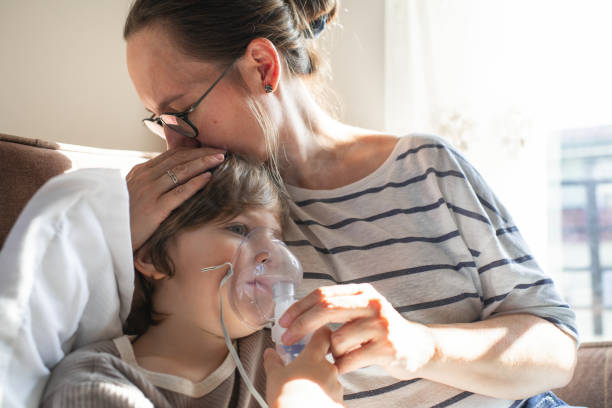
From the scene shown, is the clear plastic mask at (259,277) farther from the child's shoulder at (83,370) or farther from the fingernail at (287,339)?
the child's shoulder at (83,370)

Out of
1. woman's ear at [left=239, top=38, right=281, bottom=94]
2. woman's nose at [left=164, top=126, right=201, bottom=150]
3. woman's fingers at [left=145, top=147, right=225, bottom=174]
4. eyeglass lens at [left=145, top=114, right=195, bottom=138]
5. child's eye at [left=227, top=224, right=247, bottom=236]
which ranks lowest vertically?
child's eye at [left=227, top=224, right=247, bottom=236]

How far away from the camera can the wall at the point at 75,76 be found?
2551 mm

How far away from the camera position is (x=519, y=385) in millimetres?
1146

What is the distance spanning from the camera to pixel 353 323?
0.88 meters

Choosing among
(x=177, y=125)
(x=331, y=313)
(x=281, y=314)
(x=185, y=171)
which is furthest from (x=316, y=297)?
(x=177, y=125)

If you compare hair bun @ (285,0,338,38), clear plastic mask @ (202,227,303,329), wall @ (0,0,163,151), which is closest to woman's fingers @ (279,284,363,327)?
clear plastic mask @ (202,227,303,329)

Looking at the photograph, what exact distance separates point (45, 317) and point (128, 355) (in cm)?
20

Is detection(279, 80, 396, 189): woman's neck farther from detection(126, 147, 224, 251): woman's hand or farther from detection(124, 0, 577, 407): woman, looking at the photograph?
detection(126, 147, 224, 251): woman's hand

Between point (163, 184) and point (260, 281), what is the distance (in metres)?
0.29

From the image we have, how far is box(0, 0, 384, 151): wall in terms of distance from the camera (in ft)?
8.37

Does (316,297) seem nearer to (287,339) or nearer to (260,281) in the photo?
(287,339)

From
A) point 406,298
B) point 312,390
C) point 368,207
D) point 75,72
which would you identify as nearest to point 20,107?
point 75,72

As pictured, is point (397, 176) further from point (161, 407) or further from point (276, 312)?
point (161, 407)

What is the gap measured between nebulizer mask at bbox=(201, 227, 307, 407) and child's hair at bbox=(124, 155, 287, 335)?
0.34 ft
